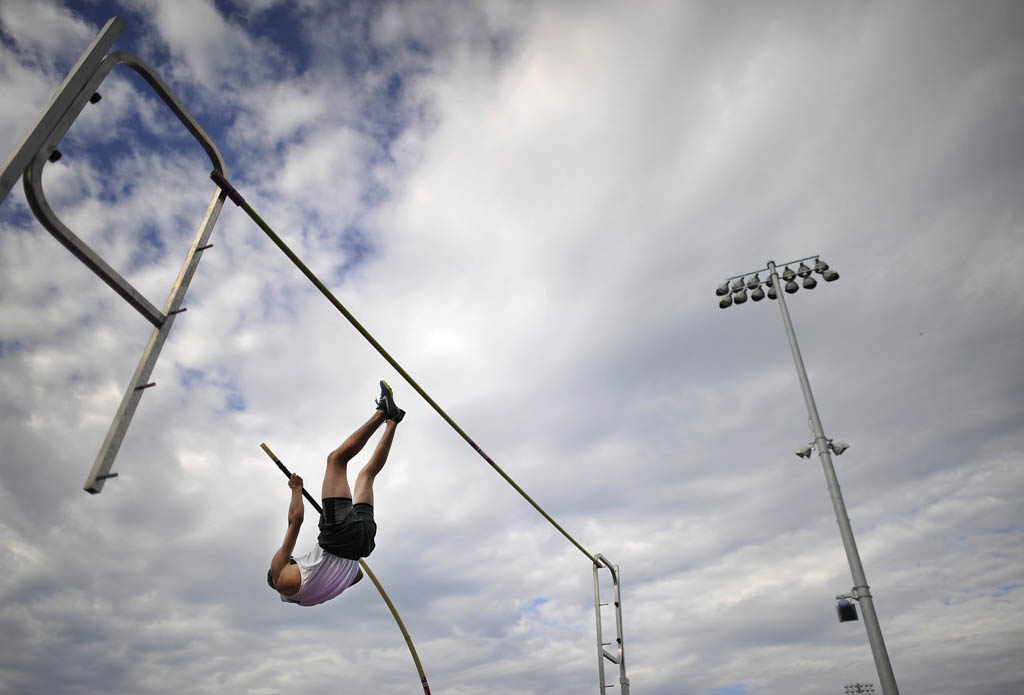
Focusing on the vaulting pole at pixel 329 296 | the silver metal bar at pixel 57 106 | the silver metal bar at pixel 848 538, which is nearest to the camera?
the silver metal bar at pixel 57 106

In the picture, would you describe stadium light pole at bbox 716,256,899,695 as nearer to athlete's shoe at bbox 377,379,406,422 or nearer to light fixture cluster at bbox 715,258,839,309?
light fixture cluster at bbox 715,258,839,309

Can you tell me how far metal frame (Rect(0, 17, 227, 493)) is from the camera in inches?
147

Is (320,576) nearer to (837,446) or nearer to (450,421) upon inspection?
(450,421)

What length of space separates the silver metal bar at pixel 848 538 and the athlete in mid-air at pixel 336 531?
23.3 ft

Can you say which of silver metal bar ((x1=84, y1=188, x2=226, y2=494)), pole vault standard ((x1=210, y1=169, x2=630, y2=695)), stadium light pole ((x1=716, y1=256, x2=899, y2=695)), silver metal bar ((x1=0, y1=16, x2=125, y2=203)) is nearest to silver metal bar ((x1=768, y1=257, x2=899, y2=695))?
stadium light pole ((x1=716, y1=256, x2=899, y2=695))

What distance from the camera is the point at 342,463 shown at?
22.2ft

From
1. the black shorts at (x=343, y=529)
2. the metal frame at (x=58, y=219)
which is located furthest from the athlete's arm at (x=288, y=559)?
the metal frame at (x=58, y=219)

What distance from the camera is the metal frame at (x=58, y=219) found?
3738 mm

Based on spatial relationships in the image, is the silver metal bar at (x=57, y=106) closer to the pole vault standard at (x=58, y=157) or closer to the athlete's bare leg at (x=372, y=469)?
the pole vault standard at (x=58, y=157)

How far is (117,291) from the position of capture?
4336mm

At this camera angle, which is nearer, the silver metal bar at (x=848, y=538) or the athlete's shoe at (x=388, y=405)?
the athlete's shoe at (x=388, y=405)

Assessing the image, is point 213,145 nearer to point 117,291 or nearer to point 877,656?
point 117,291

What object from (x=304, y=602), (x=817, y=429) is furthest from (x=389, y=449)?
(x=817, y=429)

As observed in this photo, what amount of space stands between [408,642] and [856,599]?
7.01 meters
